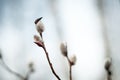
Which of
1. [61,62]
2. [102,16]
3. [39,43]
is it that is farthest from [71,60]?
[61,62]

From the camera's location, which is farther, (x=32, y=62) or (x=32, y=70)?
(x=32, y=62)

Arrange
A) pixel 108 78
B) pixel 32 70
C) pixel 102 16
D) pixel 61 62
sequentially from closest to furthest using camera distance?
pixel 108 78, pixel 32 70, pixel 102 16, pixel 61 62

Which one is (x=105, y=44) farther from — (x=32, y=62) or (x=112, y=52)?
(x=32, y=62)

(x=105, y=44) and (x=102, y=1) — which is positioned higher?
(x=102, y=1)

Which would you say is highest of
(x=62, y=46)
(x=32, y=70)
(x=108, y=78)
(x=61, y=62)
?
(x=62, y=46)

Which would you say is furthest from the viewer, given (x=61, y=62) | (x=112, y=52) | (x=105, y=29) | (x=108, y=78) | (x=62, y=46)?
(x=61, y=62)

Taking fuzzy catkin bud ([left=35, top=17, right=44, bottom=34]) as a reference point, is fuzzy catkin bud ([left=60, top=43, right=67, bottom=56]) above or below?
below

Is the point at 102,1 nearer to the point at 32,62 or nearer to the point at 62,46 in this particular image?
the point at 32,62

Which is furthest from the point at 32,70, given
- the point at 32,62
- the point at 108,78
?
the point at 108,78

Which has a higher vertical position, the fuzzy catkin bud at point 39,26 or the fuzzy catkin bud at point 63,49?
the fuzzy catkin bud at point 39,26
